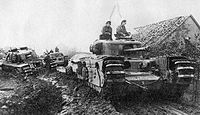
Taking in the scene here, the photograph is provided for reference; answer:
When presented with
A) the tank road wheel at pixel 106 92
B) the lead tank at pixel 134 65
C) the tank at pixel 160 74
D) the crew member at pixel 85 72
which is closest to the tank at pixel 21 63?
the crew member at pixel 85 72

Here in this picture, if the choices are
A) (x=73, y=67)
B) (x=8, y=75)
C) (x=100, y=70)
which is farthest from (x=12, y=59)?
(x=100, y=70)

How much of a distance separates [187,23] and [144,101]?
12.2m

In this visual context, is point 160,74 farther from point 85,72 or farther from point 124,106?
point 85,72

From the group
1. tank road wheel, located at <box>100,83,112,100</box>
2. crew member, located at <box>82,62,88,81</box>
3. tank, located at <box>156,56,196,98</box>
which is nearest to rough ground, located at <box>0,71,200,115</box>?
tank road wheel, located at <box>100,83,112,100</box>

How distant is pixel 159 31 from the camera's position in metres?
18.5

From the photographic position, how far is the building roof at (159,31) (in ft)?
56.8

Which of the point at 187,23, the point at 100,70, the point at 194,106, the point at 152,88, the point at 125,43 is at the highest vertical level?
the point at 187,23

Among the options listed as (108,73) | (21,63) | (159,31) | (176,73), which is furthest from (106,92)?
(159,31)

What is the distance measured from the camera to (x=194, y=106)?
8.18 metres

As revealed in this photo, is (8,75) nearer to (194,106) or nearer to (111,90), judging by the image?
(111,90)

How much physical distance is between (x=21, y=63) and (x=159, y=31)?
995 cm

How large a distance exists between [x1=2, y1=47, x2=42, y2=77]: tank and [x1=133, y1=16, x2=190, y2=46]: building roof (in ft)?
24.7

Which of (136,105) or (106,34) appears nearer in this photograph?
(136,105)

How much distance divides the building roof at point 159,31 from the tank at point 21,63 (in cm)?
754
